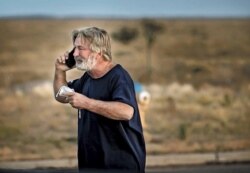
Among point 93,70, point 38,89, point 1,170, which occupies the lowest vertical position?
point 38,89

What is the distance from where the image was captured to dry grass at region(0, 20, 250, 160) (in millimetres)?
11203

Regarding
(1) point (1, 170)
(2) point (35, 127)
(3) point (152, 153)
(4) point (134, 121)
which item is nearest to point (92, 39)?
(4) point (134, 121)

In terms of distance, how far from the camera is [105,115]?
3197 millimetres

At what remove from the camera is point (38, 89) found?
1170 cm

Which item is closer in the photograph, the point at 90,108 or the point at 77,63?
the point at 90,108

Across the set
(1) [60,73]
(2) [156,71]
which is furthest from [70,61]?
(2) [156,71]

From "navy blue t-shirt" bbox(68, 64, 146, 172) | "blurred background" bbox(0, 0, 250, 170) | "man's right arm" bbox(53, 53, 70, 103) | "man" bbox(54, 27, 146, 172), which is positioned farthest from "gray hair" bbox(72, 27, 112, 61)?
"blurred background" bbox(0, 0, 250, 170)

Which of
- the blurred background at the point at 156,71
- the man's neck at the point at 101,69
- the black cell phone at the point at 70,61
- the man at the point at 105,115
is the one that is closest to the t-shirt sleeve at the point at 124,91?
the man at the point at 105,115

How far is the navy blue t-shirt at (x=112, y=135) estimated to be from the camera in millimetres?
3281

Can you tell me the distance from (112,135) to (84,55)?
0.40 metres

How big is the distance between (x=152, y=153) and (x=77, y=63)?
266 inches

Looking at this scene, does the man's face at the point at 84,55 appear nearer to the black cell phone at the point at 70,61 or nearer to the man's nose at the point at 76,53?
the man's nose at the point at 76,53

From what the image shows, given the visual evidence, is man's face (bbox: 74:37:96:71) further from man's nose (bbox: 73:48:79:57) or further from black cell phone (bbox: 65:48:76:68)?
black cell phone (bbox: 65:48:76:68)

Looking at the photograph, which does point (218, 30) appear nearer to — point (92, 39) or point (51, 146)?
point (51, 146)
